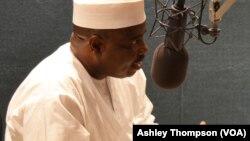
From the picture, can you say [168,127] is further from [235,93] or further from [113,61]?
[235,93]

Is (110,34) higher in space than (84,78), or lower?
higher

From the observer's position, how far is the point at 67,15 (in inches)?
69.6

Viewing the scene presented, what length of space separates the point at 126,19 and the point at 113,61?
113 millimetres

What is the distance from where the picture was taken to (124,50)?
1048 mm

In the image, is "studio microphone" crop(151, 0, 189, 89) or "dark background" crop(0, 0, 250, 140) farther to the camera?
"dark background" crop(0, 0, 250, 140)

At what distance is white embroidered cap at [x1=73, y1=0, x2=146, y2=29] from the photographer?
101 cm

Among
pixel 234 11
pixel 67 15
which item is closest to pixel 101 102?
pixel 67 15
